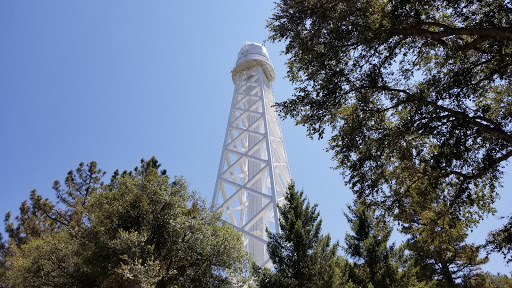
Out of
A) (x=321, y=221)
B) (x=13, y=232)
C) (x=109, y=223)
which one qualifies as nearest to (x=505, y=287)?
(x=321, y=221)

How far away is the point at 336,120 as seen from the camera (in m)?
9.19

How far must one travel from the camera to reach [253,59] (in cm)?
2319

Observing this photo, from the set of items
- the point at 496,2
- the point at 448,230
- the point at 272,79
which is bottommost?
the point at 448,230

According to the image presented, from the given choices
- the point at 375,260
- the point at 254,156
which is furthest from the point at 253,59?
the point at 375,260

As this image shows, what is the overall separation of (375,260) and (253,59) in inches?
579

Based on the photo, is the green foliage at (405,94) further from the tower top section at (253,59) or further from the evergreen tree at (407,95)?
the tower top section at (253,59)

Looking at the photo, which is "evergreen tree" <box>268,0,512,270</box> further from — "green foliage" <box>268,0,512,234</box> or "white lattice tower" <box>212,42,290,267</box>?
"white lattice tower" <box>212,42,290,267</box>

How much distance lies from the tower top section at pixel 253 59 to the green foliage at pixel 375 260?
1292cm

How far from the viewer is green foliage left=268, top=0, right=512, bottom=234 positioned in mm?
7574

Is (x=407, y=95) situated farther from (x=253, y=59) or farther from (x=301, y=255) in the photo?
(x=253, y=59)

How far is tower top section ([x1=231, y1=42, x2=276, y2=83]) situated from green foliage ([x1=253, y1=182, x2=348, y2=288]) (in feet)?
43.3

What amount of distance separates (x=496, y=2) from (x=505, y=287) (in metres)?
16.7

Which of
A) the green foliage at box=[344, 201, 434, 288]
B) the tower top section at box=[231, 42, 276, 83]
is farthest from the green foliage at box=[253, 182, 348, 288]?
the tower top section at box=[231, 42, 276, 83]

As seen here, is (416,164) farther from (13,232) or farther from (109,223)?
(13,232)
